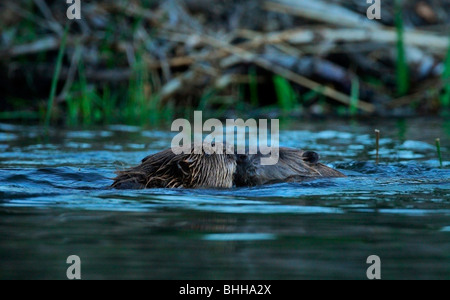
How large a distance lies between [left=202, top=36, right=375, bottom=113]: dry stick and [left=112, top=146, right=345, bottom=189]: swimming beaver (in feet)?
15.3

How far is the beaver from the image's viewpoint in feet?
15.6

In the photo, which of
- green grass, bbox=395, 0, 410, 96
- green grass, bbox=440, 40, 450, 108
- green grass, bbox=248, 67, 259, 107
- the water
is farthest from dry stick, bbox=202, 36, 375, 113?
the water

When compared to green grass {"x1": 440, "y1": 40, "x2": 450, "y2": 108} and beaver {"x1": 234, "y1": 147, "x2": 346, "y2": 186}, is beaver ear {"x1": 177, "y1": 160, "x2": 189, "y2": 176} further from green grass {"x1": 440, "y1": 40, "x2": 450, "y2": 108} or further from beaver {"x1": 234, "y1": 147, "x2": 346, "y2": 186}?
green grass {"x1": 440, "y1": 40, "x2": 450, "y2": 108}

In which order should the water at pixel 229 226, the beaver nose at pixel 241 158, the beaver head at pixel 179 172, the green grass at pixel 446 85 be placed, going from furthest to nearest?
the green grass at pixel 446 85 → the beaver nose at pixel 241 158 → the beaver head at pixel 179 172 → the water at pixel 229 226

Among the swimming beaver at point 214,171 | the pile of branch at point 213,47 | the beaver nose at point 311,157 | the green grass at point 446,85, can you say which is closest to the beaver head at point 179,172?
the swimming beaver at point 214,171

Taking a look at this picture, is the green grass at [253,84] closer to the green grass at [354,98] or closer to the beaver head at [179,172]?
the green grass at [354,98]

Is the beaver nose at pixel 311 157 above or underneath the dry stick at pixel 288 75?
underneath

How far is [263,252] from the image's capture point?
9.54 ft

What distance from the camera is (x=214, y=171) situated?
15.2ft

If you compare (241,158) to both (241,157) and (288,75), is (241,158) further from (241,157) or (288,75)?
(288,75)

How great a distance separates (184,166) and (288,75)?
534 centimetres

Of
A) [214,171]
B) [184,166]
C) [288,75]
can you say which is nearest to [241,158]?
[214,171]

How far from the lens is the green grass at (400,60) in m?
8.83
